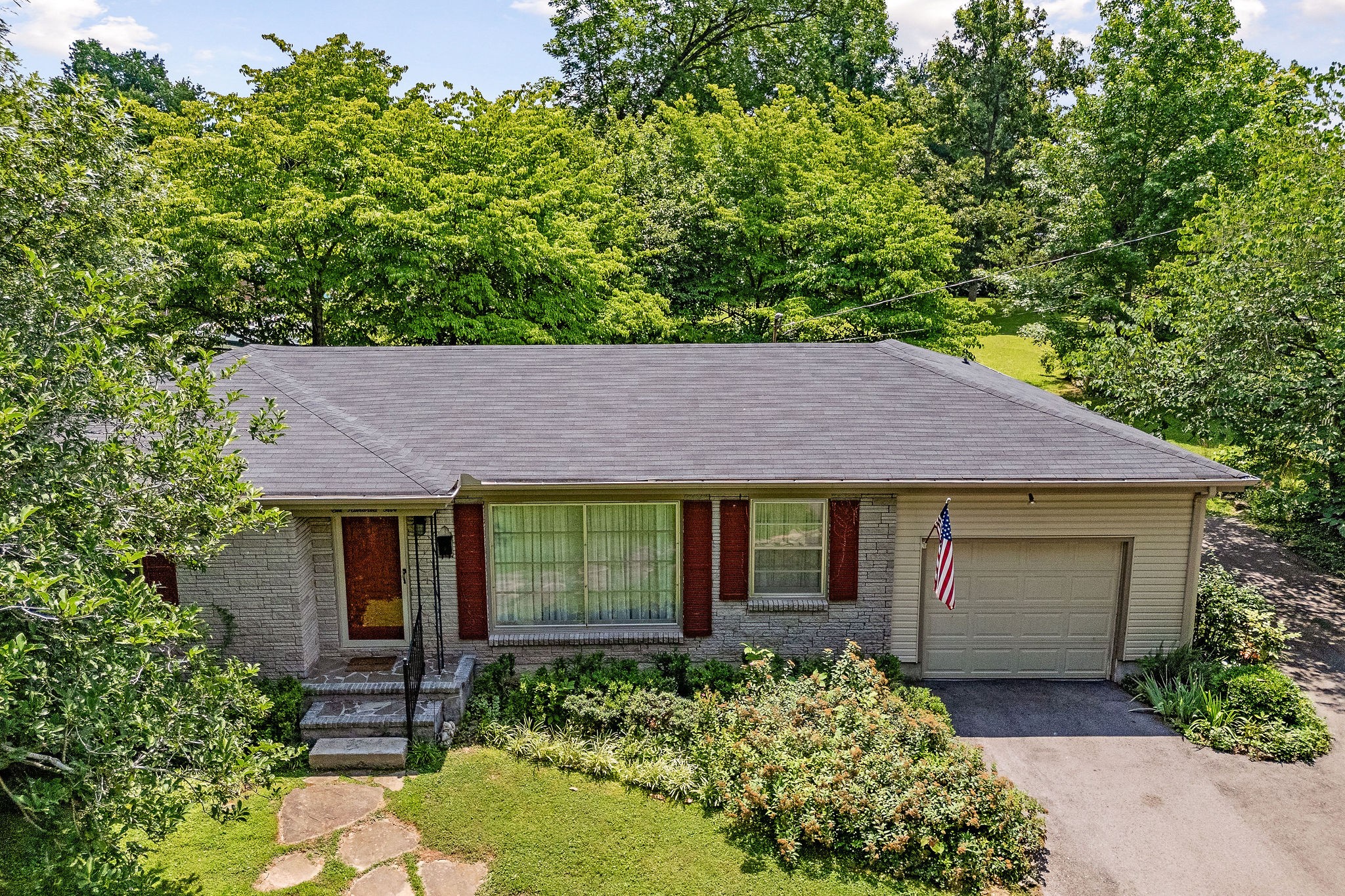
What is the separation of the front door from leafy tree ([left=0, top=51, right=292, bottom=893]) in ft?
13.6

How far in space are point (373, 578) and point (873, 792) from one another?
6.62 m

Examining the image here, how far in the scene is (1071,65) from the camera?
44844 millimetres

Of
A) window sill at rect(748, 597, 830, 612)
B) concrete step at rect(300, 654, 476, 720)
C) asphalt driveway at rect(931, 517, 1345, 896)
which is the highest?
window sill at rect(748, 597, 830, 612)

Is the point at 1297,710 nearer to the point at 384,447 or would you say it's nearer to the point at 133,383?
the point at 384,447

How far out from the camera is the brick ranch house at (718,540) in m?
10.2

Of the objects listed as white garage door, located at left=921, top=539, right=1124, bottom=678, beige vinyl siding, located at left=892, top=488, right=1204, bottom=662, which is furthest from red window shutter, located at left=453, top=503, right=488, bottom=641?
white garage door, located at left=921, top=539, right=1124, bottom=678

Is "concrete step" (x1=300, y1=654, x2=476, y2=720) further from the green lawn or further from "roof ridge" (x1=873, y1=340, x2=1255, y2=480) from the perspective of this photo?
the green lawn

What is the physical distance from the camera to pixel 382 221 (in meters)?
17.6

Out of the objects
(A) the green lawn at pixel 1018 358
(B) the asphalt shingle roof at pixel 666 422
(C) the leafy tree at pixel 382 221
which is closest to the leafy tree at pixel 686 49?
(A) the green lawn at pixel 1018 358

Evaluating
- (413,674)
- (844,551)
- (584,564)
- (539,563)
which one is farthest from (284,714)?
(844,551)

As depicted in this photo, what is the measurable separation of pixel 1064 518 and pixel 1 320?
11168 millimetres

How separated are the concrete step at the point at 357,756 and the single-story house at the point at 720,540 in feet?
4.77

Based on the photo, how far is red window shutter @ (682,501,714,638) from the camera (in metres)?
10.8

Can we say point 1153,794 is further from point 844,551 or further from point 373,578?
point 373,578
